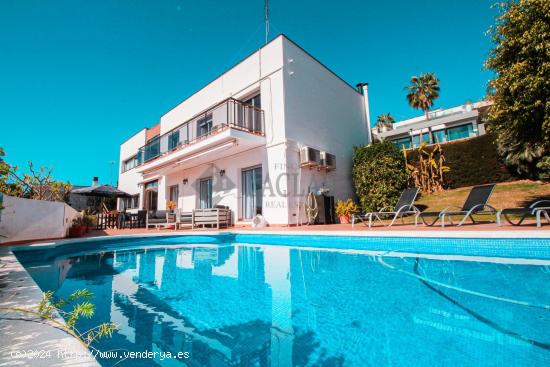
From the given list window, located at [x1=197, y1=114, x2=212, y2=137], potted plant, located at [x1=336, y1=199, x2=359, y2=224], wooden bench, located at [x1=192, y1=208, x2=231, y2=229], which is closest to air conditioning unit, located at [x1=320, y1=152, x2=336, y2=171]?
potted plant, located at [x1=336, y1=199, x2=359, y2=224]

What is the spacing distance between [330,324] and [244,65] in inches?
489

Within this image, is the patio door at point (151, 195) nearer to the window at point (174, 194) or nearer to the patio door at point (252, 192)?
the window at point (174, 194)

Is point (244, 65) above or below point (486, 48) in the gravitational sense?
above

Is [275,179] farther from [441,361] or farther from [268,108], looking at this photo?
[441,361]

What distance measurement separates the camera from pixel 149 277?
4215 mm

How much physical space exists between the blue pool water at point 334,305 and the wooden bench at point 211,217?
4816 millimetres

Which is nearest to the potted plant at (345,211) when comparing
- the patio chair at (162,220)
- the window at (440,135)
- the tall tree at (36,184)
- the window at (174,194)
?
the patio chair at (162,220)

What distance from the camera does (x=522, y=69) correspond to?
18.3 feet

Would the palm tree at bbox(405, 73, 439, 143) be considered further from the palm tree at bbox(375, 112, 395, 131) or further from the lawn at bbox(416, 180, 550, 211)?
the lawn at bbox(416, 180, 550, 211)

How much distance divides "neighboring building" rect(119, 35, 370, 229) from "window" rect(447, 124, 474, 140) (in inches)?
571

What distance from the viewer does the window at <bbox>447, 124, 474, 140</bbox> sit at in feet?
75.7

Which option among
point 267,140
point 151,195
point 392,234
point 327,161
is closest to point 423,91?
point 327,161

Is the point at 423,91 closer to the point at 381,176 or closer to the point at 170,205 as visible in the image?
the point at 381,176

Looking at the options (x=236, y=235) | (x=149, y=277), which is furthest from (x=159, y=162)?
(x=149, y=277)
